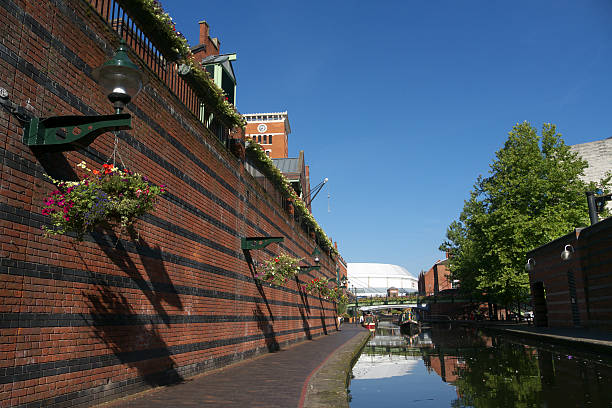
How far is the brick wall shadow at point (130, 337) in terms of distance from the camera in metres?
6.55

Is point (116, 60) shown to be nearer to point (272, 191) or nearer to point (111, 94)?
point (111, 94)

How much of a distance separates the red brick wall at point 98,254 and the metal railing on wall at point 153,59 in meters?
0.40

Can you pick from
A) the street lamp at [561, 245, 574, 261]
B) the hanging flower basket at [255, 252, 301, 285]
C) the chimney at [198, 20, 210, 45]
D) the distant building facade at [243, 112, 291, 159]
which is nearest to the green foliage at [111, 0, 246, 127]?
the hanging flower basket at [255, 252, 301, 285]

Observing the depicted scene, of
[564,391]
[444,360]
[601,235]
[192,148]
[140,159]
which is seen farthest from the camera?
[601,235]

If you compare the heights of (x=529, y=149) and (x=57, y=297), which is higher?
(x=529, y=149)

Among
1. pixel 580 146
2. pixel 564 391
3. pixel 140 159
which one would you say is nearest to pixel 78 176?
pixel 140 159

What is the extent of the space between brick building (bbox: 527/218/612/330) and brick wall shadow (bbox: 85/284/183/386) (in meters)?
17.7

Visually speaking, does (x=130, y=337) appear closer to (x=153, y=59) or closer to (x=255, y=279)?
(x=153, y=59)

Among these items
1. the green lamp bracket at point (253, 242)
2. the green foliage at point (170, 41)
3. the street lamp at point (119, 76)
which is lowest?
the green lamp bracket at point (253, 242)

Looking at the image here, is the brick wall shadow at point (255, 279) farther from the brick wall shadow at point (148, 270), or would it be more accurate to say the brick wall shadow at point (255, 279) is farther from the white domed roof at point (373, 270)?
the white domed roof at point (373, 270)

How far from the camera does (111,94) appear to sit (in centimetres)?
520

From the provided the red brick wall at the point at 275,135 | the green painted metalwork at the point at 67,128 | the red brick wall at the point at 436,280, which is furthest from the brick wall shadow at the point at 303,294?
the red brick wall at the point at 436,280

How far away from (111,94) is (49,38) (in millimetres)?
1623

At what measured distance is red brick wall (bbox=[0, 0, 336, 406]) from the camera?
5164 millimetres
